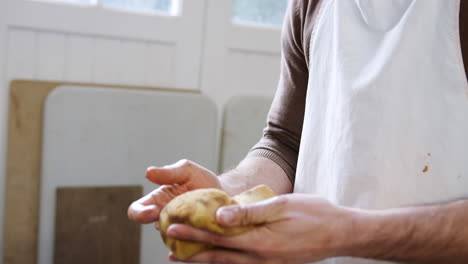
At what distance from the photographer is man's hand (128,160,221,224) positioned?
771 millimetres

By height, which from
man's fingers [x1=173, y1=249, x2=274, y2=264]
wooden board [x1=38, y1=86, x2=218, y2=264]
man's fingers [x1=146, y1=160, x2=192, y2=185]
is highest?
man's fingers [x1=146, y1=160, x2=192, y2=185]

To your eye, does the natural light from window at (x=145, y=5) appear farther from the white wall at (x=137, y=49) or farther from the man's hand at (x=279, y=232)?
the man's hand at (x=279, y=232)

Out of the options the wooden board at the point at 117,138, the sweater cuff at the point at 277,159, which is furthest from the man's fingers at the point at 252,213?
the wooden board at the point at 117,138

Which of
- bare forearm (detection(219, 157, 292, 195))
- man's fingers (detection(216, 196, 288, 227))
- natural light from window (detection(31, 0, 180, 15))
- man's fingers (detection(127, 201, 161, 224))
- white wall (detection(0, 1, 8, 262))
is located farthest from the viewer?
natural light from window (detection(31, 0, 180, 15))

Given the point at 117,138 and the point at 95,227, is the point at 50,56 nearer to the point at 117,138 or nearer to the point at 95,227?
the point at 117,138

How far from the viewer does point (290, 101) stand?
102 cm

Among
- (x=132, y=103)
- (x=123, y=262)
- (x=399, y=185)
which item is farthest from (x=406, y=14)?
(x=123, y=262)

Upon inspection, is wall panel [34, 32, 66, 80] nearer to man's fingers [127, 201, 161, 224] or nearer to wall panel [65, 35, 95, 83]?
wall panel [65, 35, 95, 83]

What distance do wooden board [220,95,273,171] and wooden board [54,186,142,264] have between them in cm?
36

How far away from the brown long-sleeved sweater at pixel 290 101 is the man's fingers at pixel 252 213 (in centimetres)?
38

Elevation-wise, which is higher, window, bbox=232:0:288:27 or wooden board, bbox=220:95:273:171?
window, bbox=232:0:288:27

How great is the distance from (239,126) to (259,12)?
46cm

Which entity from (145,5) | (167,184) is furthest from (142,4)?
(167,184)

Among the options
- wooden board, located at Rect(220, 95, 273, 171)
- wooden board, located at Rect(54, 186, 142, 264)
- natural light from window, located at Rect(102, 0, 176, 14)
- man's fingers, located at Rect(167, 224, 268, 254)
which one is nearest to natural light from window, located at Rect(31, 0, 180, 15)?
natural light from window, located at Rect(102, 0, 176, 14)
